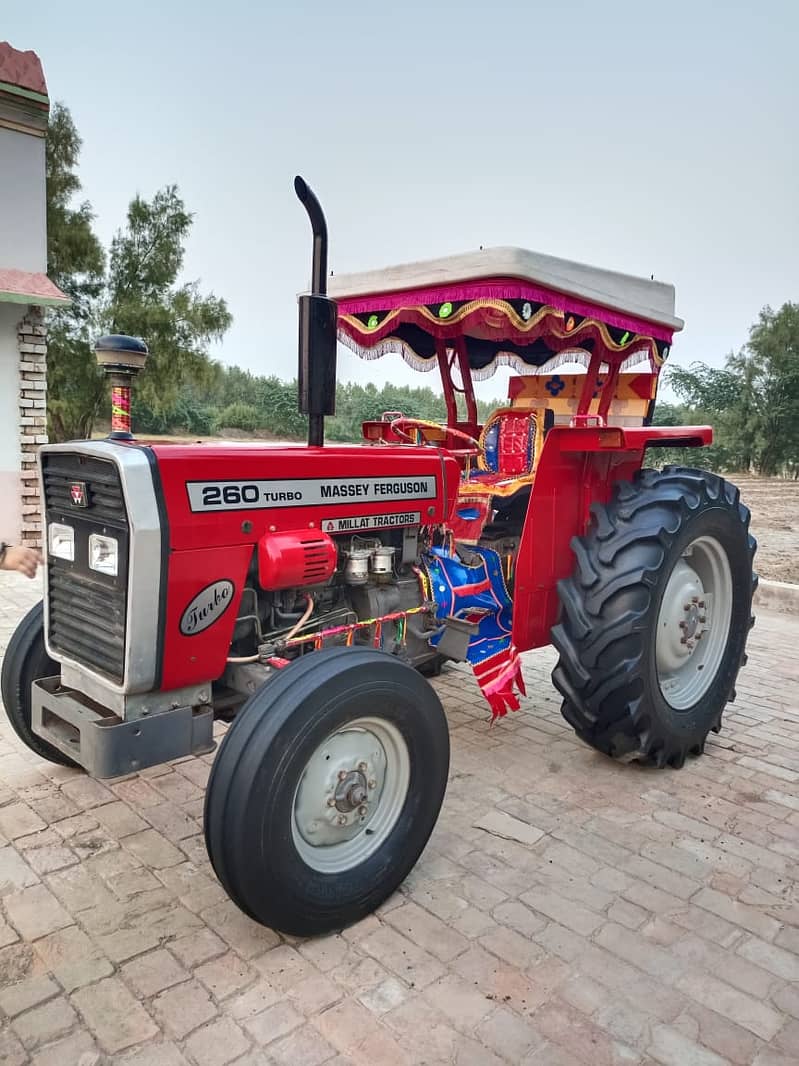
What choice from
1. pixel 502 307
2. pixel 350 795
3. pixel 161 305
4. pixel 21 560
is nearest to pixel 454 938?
pixel 350 795

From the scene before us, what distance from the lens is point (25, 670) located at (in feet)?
9.43

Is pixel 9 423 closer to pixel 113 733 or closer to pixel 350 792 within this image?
pixel 113 733

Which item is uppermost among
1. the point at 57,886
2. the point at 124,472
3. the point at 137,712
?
the point at 124,472

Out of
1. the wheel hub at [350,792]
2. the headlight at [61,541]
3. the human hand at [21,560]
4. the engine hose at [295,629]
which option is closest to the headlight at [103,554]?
the headlight at [61,541]

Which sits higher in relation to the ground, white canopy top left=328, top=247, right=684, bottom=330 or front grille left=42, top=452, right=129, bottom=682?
white canopy top left=328, top=247, right=684, bottom=330

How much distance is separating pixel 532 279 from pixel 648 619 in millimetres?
1498

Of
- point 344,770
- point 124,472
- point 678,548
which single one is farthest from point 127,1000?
point 678,548

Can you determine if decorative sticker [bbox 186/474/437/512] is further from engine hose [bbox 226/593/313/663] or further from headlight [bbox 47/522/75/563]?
headlight [bbox 47/522/75/563]

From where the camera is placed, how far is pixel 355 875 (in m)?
2.28

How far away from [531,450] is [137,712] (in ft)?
8.27

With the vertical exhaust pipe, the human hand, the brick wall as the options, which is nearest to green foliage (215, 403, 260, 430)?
the brick wall

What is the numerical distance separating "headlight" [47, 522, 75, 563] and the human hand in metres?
0.08

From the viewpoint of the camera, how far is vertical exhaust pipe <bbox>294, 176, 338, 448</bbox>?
2389mm

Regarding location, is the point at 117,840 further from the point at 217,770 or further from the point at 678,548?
the point at 678,548
